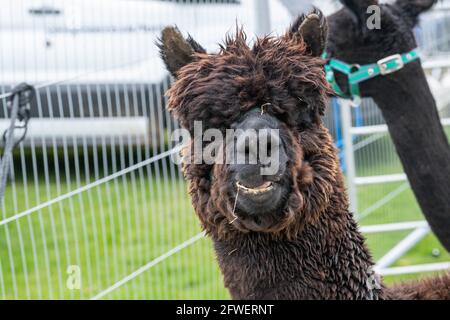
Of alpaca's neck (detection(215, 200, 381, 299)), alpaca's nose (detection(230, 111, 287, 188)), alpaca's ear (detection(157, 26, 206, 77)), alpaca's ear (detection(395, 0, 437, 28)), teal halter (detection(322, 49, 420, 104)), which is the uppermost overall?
alpaca's ear (detection(395, 0, 437, 28))

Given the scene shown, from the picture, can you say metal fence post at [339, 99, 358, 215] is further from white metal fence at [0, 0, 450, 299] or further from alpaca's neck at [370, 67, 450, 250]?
alpaca's neck at [370, 67, 450, 250]

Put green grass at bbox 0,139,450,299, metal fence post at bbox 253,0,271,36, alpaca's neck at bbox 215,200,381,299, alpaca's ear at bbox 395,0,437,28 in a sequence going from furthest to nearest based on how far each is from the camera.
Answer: green grass at bbox 0,139,450,299 < metal fence post at bbox 253,0,271,36 < alpaca's ear at bbox 395,0,437,28 < alpaca's neck at bbox 215,200,381,299

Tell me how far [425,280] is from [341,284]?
655 millimetres

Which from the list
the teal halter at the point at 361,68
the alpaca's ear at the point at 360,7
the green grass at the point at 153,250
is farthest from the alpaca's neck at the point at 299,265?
Answer: the green grass at the point at 153,250

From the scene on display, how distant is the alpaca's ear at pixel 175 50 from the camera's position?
2.61m

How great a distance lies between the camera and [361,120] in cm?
564

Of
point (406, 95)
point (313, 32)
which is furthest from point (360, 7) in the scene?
point (313, 32)

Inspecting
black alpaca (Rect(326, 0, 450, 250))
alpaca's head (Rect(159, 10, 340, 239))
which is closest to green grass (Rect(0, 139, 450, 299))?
black alpaca (Rect(326, 0, 450, 250))

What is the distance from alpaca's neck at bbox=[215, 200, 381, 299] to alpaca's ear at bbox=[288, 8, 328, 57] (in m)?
0.58

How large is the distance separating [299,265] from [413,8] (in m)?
1.92

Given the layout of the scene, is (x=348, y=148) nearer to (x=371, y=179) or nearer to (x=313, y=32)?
(x=371, y=179)

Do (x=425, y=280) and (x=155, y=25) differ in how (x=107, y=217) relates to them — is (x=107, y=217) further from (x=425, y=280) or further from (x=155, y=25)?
(x=425, y=280)

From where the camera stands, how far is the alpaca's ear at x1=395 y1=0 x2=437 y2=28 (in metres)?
3.85
